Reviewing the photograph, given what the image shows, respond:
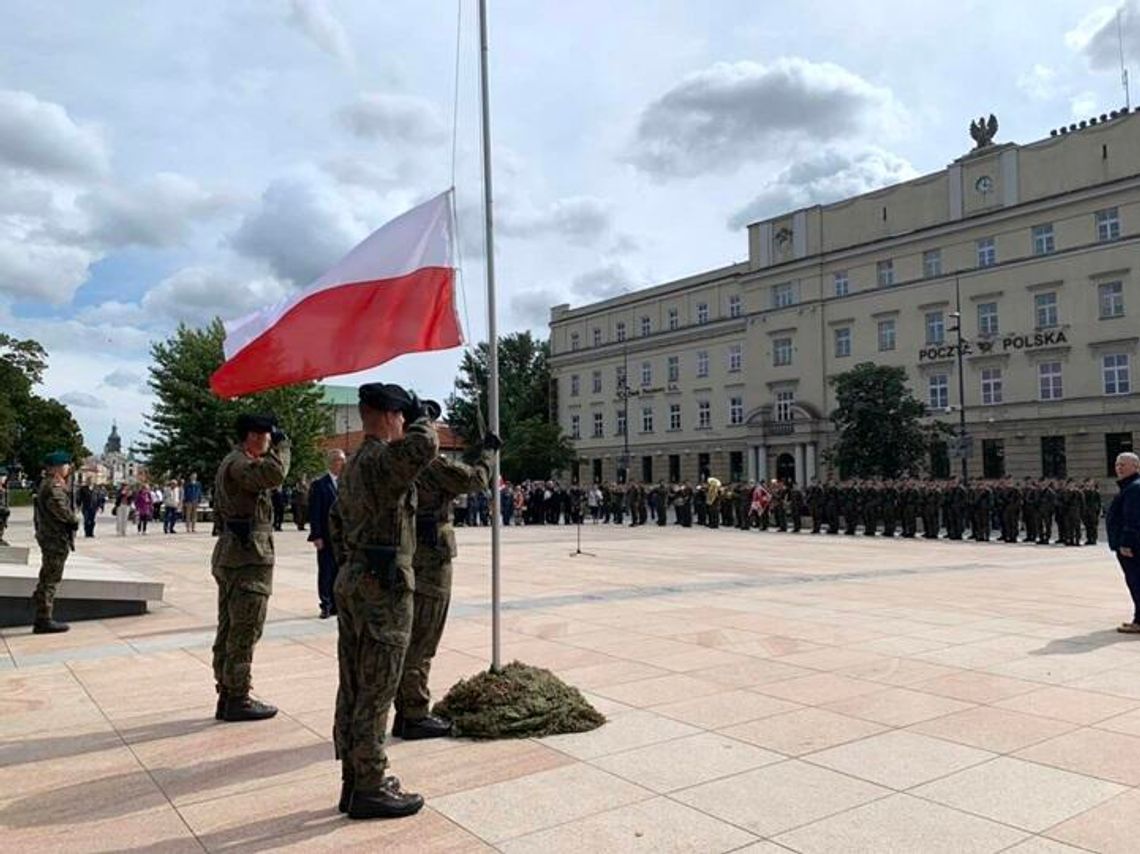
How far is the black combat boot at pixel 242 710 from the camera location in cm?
644

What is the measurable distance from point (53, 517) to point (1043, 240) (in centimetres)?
5102

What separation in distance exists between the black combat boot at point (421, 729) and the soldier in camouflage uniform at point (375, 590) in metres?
1.19

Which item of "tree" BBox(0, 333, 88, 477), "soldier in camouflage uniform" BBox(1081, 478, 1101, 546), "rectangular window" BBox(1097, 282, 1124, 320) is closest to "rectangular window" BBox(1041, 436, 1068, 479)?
"rectangular window" BBox(1097, 282, 1124, 320)

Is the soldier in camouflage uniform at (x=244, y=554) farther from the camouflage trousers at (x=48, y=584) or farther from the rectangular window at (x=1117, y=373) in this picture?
the rectangular window at (x=1117, y=373)

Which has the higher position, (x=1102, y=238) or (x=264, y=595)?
(x=1102, y=238)

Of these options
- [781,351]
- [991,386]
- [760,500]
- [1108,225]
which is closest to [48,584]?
[760,500]

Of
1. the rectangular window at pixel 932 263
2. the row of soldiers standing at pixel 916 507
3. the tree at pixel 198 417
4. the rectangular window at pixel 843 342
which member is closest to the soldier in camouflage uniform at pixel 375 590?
the row of soldiers standing at pixel 916 507

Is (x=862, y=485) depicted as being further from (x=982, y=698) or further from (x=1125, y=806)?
(x=1125, y=806)

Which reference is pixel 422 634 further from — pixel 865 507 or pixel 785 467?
pixel 785 467

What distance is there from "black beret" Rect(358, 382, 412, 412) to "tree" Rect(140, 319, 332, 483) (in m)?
41.9

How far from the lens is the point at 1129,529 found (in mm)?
9719

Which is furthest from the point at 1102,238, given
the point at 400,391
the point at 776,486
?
the point at 400,391

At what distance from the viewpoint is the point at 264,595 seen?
6.77m

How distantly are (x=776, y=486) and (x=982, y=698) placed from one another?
1090 inches
